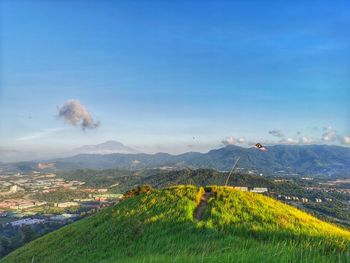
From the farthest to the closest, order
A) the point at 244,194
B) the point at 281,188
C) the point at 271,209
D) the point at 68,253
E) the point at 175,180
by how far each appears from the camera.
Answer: the point at 175,180 → the point at 281,188 → the point at 244,194 → the point at 271,209 → the point at 68,253

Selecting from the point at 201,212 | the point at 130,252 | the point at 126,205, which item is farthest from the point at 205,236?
the point at 126,205

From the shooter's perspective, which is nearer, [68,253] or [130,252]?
[130,252]

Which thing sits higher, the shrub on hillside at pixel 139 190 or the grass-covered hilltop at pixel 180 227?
the shrub on hillside at pixel 139 190

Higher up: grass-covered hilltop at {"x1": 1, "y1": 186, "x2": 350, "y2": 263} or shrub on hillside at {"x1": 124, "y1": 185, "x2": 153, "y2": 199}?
shrub on hillside at {"x1": 124, "y1": 185, "x2": 153, "y2": 199}

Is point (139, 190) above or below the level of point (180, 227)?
above

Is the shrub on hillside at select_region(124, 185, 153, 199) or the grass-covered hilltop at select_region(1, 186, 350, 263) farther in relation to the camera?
the shrub on hillside at select_region(124, 185, 153, 199)

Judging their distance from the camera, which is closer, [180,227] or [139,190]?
[180,227]

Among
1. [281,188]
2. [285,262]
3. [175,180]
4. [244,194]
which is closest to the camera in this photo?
[285,262]

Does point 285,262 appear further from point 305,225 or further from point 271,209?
point 271,209

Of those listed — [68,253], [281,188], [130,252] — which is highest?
[130,252]

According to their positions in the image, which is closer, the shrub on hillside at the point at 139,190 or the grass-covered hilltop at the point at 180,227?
the grass-covered hilltop at the point at 180,227

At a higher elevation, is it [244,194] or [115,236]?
[244,194]
